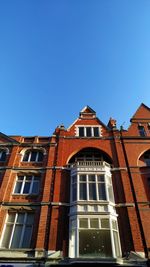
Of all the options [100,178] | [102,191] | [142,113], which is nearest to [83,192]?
[102,191]

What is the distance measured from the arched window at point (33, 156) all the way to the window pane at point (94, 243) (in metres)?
8.60

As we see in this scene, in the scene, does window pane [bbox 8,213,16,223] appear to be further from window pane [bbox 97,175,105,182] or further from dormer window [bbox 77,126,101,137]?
dormer window [bbox 77,126,101,137]

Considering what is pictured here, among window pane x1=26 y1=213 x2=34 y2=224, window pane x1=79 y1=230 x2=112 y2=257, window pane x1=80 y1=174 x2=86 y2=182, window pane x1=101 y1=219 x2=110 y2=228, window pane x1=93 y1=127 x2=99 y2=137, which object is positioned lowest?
window pane x1=79 y1=230 x2=112 y2=257

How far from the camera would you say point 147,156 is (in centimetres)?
2086

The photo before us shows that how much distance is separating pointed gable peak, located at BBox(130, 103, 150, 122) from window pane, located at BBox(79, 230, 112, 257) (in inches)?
545

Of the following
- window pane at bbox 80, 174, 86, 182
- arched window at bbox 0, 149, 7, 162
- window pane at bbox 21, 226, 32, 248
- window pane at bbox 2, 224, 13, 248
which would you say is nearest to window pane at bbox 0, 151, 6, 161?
arched window at bbox 0, 149, 7, 162

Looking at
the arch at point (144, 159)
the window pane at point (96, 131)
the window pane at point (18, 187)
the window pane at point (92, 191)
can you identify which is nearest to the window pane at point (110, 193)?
the window pane at point (92, 191)

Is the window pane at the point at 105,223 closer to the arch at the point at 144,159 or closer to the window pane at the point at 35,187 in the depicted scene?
the window pane at the point at 35,187

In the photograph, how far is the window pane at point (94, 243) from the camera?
1357 cm

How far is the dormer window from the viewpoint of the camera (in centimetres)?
2288

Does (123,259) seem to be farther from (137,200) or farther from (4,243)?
(4,243)

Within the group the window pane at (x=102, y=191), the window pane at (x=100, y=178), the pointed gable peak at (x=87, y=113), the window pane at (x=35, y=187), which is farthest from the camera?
the pointed gable peak at (x=87, y=113)

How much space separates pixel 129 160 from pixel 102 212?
6.19m

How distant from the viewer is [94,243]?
1411cm
